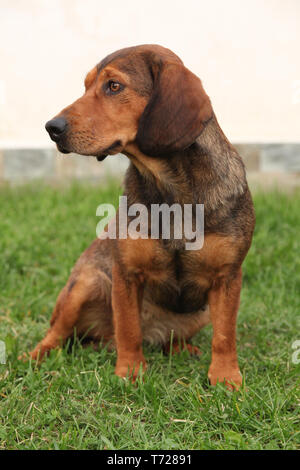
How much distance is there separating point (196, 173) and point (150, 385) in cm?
112

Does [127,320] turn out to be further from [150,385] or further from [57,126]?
[57,126]

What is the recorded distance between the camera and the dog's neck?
9.87 ft

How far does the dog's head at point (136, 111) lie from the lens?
273 centimetres

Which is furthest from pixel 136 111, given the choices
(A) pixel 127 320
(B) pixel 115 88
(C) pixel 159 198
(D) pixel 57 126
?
(A) pixel 127 320

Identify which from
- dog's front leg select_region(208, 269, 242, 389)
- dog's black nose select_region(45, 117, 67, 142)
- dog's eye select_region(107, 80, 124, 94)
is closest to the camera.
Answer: dog's black nose select_region(45, 117, 67, 142)

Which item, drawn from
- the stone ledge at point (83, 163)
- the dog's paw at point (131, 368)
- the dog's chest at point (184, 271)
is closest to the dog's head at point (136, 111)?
the dog's chest at point (184, 271)

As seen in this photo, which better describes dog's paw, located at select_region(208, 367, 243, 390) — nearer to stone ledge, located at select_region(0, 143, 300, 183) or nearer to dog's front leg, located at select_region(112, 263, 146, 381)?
dog's front leg, located at select_region(112, 263, 146, 381)

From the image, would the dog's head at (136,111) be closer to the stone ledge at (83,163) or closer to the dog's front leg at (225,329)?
the dog's front leg at (225,329)

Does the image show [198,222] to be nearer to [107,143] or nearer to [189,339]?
[107,143]

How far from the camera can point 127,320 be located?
328 cm

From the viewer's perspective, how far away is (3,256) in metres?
5.43

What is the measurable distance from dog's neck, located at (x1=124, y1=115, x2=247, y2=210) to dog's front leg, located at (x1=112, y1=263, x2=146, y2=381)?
0.47m

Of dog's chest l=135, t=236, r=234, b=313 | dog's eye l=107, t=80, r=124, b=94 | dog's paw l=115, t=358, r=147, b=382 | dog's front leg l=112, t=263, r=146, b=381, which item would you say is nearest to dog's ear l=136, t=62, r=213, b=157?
dog's eye l=107, t=80, r=124, b=94

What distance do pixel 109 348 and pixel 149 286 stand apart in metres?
0.69
